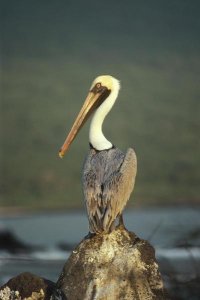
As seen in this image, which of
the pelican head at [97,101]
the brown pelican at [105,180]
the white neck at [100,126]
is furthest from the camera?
the pelican head at [97,101]

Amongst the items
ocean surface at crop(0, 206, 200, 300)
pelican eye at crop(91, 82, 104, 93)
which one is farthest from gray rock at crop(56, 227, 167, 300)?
ocean surface at crop(0, 206, 200, 300)

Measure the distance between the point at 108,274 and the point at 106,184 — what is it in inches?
24.6

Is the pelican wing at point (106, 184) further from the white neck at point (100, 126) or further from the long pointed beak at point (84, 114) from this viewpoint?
the long pointed beak at point (84, 114)

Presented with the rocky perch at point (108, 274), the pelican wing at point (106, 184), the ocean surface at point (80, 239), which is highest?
the ocean surface at point (80, 239)

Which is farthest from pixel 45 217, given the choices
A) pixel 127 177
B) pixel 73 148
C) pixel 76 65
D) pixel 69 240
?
pixel 127 177

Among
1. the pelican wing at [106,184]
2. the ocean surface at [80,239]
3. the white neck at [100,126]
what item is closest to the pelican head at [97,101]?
the white neck at [100,126]

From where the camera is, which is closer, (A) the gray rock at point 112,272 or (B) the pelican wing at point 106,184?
(A) the gray rock at point 112,272

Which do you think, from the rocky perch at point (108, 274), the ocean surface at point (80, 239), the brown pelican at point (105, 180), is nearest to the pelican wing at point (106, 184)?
the brown pelican at point (105, 180)

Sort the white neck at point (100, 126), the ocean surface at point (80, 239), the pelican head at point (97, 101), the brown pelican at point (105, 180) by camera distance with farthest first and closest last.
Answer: the ocean surface at point (80, 239)
the pelican head at point (97, 101)
the white neck at point (100, 126)
the brown pelican at point (105, 180)

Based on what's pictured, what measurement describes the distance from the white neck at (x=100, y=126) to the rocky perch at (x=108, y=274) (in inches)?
25.9

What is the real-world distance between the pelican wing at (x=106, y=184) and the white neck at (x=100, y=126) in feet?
0.17

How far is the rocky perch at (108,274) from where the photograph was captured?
7207 mm

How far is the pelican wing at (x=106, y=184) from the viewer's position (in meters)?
7.41

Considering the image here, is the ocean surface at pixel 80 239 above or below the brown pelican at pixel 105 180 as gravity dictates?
above
